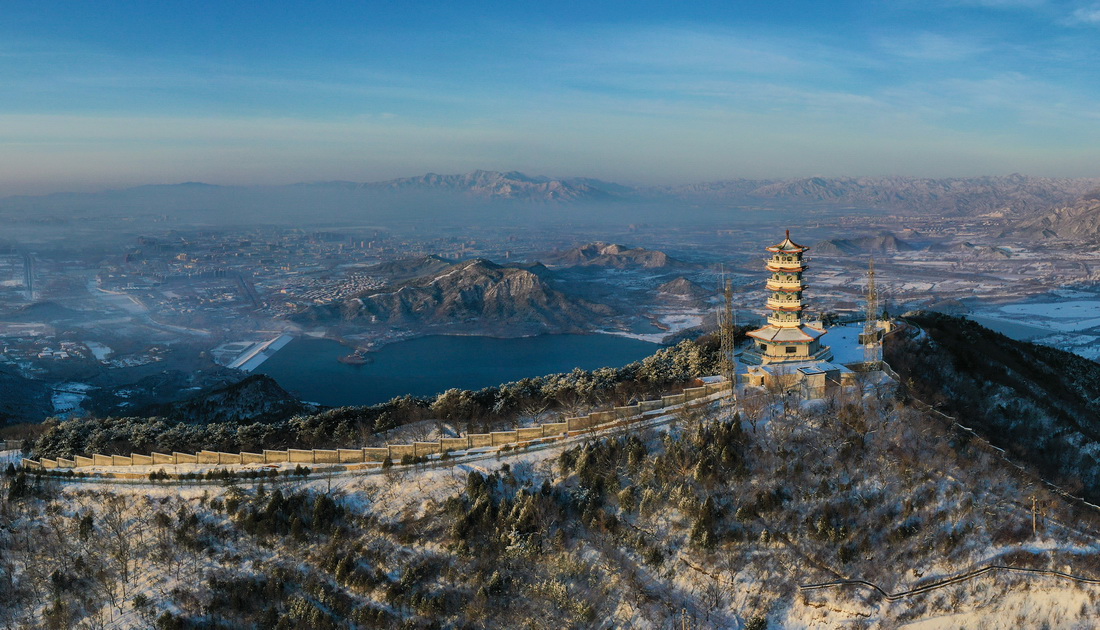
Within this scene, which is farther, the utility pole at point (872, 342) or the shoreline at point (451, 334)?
the shoreline at point (451, 334)

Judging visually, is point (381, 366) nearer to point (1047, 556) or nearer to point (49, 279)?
point (1047, 556)

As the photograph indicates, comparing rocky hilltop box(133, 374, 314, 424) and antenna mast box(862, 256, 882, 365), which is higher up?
antenna mast box(862, 256, 882, 365)

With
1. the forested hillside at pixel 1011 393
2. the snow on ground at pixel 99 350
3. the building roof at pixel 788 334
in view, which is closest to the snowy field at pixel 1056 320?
the forested hillside at pixel 1011 393

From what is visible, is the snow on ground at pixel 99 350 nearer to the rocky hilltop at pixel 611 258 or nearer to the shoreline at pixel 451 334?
the shoreline at pixel 451 334

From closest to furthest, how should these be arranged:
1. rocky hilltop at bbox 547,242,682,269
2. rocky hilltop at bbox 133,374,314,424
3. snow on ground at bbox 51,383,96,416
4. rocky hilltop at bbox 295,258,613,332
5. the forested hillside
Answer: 1. the forested hillside
2. rocky hilltop at bbox 133,374,314,424
3. snow on ground at bbox 51,383,96,416
4. rocky hilltop at bbox 295,258,613,332
5. rocky hilltop at bbox 547,242,682,269

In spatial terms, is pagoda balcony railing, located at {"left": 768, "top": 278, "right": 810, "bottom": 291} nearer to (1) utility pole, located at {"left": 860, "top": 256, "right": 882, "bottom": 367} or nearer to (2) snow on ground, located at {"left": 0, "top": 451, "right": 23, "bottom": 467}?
(1) utility pole, located at {"left": 860, "top": 256, "right": 882, "bottom": 367}

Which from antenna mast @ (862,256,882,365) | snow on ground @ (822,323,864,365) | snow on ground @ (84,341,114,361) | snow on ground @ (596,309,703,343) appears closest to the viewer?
antenna mast @ (862,256,882,365)

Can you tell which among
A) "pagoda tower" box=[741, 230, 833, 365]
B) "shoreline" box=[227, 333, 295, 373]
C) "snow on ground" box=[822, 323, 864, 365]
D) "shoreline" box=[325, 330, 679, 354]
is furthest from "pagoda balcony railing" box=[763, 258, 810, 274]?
"shoreline" box=[227, 333, 295, 373]
